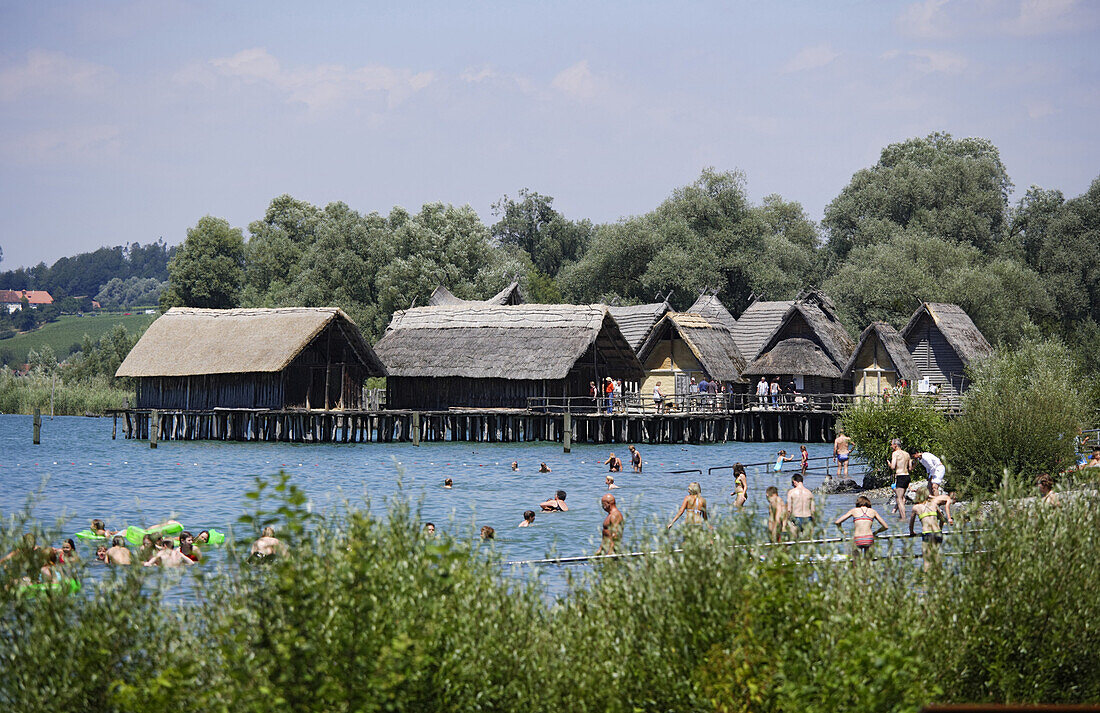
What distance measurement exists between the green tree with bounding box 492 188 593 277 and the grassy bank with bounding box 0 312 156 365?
62.2 metres

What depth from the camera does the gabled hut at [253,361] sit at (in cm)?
5550

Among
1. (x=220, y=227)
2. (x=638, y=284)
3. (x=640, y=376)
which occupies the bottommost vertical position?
(x=640, y=376)

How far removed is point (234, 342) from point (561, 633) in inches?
1923

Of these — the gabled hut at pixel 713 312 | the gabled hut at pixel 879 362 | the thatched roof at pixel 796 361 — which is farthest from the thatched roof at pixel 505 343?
the gabled hut at pixel 879 362

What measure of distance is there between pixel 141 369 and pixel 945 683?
172ft

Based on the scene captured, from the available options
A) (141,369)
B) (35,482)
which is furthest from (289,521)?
(141,369)

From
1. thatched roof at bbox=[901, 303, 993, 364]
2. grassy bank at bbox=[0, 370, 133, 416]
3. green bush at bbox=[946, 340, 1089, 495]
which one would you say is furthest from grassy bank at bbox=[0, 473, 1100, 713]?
grassy bank at bbox=[0, 370, 133, 416]

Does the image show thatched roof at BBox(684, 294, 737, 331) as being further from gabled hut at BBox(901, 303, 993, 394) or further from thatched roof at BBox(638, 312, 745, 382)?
gabled hut at BBox(901, 303, 993, 394)

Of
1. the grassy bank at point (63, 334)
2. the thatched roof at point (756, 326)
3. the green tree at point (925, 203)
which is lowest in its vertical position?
the thatched roof at point (756, 326)

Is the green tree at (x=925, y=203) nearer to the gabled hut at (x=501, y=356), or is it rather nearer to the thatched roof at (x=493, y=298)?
the thatched roof at (x=493, y=298)

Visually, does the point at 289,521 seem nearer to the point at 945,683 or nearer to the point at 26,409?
the point at 945,683

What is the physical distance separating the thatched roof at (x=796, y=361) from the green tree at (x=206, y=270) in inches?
1923

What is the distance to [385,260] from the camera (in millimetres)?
79188

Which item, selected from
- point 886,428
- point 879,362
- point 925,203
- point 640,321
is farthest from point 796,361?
point 886,428
